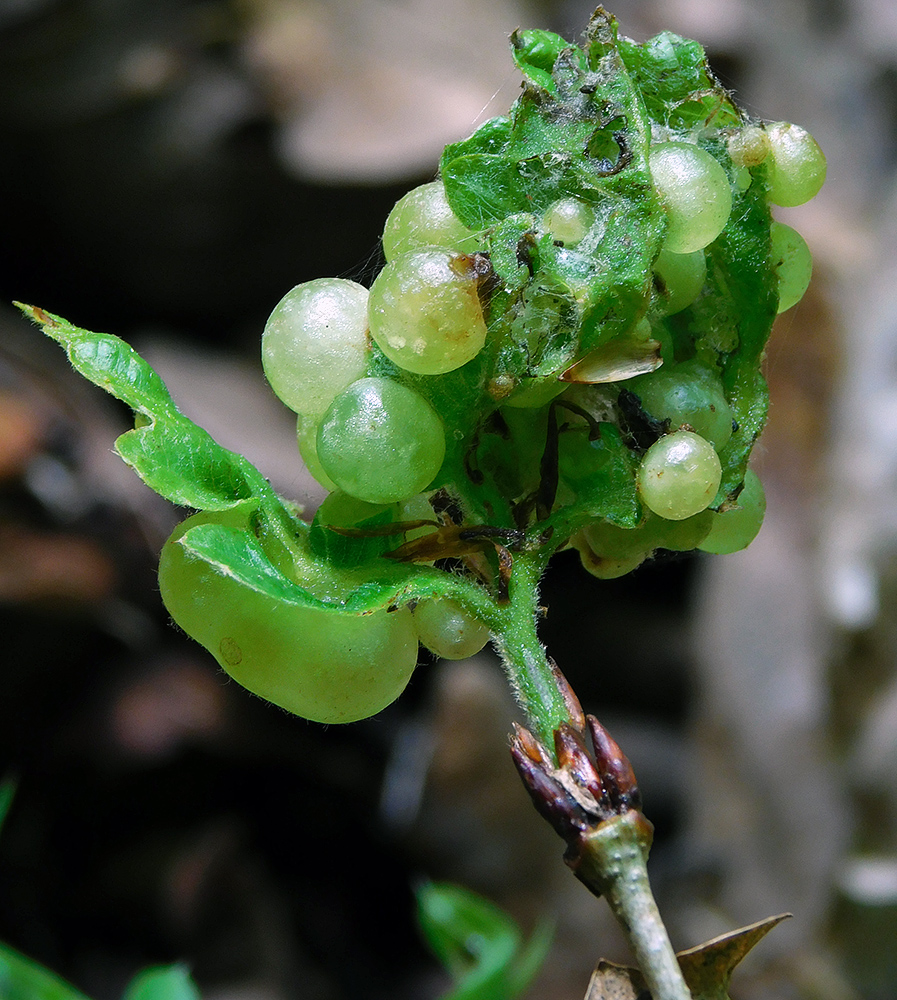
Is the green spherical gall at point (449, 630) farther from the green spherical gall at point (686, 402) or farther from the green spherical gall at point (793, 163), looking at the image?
the green spherical gall at point (793, 163)

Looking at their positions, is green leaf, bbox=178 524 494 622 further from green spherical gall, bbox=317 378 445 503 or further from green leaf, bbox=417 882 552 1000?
green leaf, bbox=417 882 552 1000

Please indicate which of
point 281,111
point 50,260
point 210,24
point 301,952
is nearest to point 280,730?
point 301,952

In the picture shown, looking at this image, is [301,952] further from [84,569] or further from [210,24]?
[210,24]

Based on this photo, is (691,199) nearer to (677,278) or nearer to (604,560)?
(677,278)

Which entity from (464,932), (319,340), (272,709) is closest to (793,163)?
(319,340)

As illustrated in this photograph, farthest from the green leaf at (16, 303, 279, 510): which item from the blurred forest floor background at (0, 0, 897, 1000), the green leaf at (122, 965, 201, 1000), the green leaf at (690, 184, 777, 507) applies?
the blurred forest floor background at (0, 0, 897, 1000)

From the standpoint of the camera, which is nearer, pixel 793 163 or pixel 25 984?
pixel 793 163
